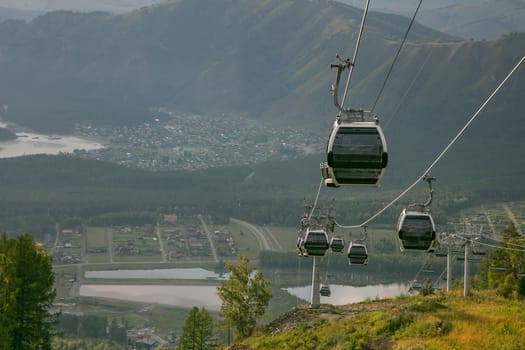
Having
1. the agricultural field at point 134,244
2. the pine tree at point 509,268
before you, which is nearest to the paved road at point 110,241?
the agricultural field at point 134,244

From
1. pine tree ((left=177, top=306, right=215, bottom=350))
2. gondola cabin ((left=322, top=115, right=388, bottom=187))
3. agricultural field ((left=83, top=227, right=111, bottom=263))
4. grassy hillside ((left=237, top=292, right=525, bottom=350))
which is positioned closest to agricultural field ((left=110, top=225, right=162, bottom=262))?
agricultural field ((left=83, top=227, right=111, bottom=263))

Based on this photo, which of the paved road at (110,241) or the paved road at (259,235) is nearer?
the paved road at (110,241)

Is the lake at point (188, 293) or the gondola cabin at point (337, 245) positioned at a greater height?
the gondola cabin at point (337, 245)

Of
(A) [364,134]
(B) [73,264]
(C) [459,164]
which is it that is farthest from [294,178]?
(A) [364,134]

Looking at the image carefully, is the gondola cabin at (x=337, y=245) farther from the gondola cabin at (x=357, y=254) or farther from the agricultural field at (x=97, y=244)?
the agricultural field at (x=97, y=244)

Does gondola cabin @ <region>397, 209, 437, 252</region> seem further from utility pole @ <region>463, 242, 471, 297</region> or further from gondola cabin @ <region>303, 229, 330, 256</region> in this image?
utility pole @ <region>463, 242, 471, 297</region>

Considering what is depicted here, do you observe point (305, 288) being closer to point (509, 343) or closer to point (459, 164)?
point (509, 343)

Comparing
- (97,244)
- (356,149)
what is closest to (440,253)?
(356,149)
